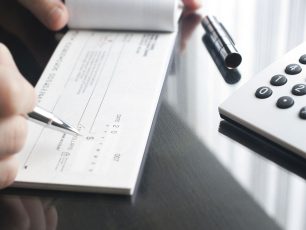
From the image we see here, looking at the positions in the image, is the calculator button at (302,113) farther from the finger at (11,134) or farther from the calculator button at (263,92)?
the finger at (11,134)

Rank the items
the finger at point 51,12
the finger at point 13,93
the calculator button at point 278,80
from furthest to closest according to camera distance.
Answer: the finger at point 51,12 < the calculator button at point 278,80 < the finger at point 13,93

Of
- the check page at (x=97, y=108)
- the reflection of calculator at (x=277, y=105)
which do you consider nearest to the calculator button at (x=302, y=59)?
the reflection of calculator at (x=277, y=105)

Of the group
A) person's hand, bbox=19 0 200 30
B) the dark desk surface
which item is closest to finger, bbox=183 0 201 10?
person's hand, bbox=19 0 200 30

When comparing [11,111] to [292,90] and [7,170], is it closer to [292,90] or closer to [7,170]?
[7,170]

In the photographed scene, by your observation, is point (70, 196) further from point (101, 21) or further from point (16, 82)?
point (101, 21)

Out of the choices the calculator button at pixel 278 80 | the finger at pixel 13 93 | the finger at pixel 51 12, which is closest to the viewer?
the finger at pixel 13 93

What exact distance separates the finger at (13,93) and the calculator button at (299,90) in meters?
0.23

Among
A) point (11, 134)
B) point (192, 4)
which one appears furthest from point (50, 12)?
point (11, 134)

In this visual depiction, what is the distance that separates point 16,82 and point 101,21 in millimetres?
269

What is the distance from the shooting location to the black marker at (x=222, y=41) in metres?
0.55

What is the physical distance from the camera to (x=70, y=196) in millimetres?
409

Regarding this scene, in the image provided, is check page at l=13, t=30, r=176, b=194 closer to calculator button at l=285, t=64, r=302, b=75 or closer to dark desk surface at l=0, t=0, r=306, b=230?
dark desk surface at l=0, t=0, r=306, b=230

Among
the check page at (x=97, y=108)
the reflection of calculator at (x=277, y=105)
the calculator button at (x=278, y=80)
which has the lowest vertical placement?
the check page at (x=97, y=108)

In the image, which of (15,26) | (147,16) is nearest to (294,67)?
(147,16)
